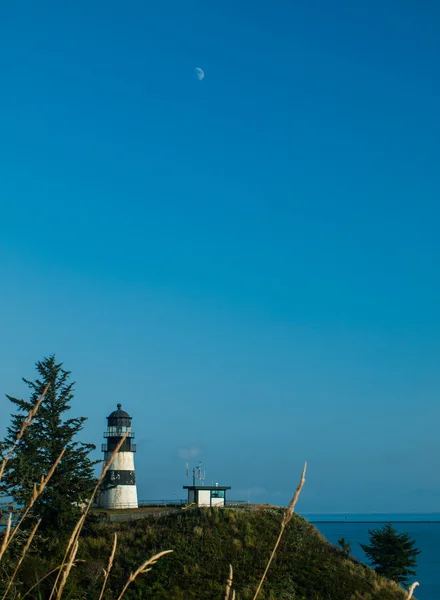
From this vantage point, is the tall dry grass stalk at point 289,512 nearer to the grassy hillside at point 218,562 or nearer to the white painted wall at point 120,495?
the grassy hillside at point 218,562

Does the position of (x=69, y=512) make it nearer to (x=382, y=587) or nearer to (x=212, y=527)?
(x=212, y=527)

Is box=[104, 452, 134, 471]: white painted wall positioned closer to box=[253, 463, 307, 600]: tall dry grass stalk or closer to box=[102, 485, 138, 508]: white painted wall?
box=[102, 485, 138, 508]: white painted wall

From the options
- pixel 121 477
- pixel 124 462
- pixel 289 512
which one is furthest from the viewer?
pixel 124 462

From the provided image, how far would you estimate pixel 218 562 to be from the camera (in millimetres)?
34312

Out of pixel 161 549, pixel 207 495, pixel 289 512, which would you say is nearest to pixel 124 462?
pixel 207 495

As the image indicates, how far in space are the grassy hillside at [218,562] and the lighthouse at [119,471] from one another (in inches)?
379

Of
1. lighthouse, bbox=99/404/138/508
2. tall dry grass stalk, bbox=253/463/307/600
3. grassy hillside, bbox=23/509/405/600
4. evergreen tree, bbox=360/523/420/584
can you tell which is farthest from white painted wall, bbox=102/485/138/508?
tall dry grass stalk, bbox=253/463/307/600

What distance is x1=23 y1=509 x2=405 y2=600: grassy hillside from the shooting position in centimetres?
3062

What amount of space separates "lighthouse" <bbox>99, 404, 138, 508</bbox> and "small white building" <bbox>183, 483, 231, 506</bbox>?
488 centimetres

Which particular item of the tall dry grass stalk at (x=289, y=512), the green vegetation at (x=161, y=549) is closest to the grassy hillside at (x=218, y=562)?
the green vegetation at (x=161, y=549)

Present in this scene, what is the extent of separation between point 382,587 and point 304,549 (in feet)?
17.1

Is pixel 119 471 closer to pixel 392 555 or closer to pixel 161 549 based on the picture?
pixel 161 549

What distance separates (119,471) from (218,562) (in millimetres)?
19984

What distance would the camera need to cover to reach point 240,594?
29344mm
